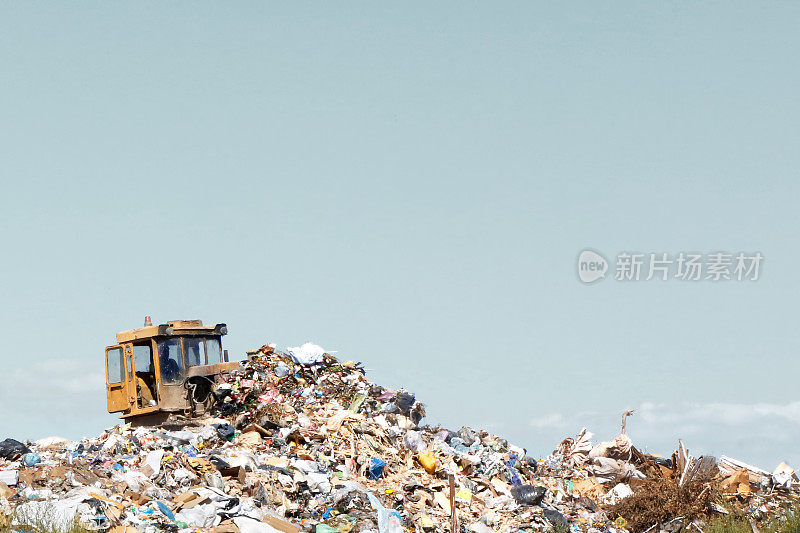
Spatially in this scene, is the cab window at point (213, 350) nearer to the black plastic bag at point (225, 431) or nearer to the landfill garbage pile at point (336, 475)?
the landfill garbage pile at point (336, 475)

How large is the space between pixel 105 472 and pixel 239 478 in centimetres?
Result: 203

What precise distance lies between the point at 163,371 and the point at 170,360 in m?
0.24

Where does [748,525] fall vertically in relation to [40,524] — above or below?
below

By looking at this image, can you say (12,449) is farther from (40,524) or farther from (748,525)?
(748,525)

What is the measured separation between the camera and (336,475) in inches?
670

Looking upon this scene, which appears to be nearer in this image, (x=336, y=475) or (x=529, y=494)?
(x=336, y=475)

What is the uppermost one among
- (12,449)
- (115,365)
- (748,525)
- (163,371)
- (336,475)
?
(115,365)

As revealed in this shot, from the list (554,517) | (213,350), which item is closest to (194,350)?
(213,350)

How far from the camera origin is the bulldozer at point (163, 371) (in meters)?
19.2

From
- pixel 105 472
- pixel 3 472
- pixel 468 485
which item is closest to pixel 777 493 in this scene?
pixel 468 485

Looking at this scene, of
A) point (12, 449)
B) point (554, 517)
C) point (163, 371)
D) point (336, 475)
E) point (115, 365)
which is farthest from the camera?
point (115, 365)

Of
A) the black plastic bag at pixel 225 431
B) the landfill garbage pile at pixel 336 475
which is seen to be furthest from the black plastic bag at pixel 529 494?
the black plastic bag at pixel 225 431

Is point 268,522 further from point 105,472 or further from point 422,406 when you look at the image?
point 422,406

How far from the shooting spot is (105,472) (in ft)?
51.0
